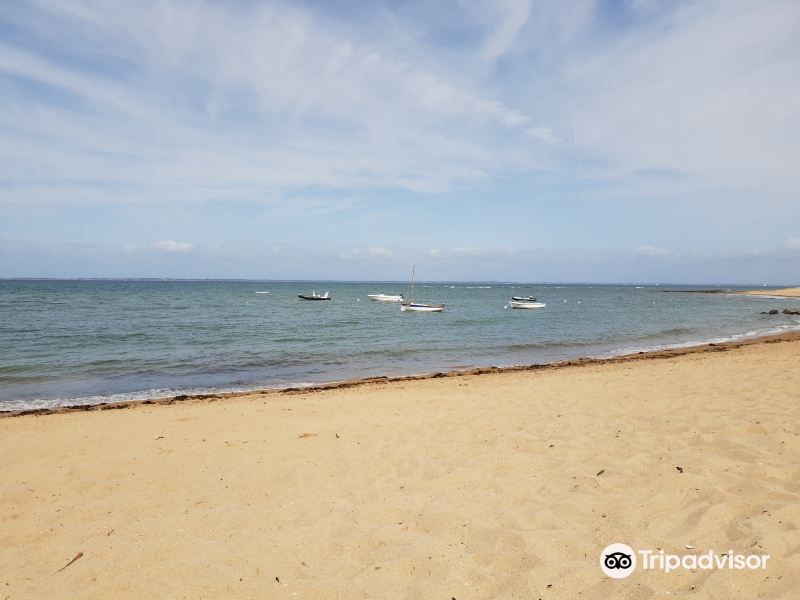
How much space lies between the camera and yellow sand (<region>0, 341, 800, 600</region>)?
152 inches

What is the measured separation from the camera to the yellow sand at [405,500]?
152 inches

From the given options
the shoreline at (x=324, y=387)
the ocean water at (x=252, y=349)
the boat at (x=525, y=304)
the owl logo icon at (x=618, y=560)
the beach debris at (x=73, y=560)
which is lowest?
the ocean water at (x=252, y=349)

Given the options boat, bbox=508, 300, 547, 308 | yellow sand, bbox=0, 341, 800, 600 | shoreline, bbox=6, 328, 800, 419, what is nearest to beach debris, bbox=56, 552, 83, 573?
yellow sand, bbox=0, 341, 800, 600

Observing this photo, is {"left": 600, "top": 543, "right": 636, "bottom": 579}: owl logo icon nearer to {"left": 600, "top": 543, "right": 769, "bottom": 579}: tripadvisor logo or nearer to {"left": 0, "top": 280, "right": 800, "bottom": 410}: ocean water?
{"left": 600, "top": 543, "right": 769, "bottom": 579}: tripadvisor logo

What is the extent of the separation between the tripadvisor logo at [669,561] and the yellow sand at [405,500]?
0.09 metres

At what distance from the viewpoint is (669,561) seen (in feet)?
13.0

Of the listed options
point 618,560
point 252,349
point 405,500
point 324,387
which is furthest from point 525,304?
point 618,560

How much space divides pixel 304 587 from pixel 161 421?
7.37 metres

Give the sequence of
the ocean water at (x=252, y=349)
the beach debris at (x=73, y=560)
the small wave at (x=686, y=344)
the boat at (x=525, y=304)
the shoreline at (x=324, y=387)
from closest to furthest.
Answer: the beach debris at (x=73, y=560), the shoreline at (x=324, y=387), the ocean water at (x=252, y=349), the small wave at (x=686, y=344), the boat at (x=525, y=304)

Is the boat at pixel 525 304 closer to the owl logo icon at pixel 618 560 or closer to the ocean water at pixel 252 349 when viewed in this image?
the ocean water at pixel 252 349

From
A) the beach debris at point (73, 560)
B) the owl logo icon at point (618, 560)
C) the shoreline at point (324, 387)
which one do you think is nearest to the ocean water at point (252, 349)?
the shoreline at point (324, 387)

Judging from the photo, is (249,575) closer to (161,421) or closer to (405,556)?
(405,556)

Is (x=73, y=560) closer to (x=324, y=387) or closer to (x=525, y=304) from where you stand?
(x=324, y=387)

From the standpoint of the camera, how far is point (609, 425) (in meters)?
8.04
